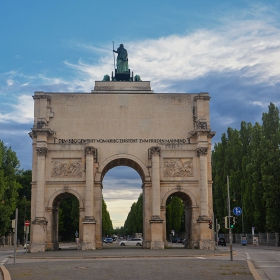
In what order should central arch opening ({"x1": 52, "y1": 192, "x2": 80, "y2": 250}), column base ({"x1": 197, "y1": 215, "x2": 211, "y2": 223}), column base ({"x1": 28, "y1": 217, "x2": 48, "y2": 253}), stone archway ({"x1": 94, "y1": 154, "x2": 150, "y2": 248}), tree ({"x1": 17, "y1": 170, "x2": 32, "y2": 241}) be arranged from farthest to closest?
central arch opening ({"x1": 52, "y1": 192, "x2": 80, "y2": 250}) → tree ({"x1": 17, "y1": 170, "x2": 32, "y2": 241}) → stone archway ({"x1": 94, "y1": 154, "x2": 150, "y2": 248}) → column base ({"x1": 197, "y1": 215, "x2": 211, "y2": 223}) → column base ({"x1": 28, "y1": 217, "x2": 48, "y2": 253})

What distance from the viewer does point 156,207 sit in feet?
148

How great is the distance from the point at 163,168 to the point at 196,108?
6.70 metres

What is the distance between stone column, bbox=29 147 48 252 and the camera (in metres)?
43.7

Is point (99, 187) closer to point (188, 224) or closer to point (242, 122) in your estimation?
point (188, 224)

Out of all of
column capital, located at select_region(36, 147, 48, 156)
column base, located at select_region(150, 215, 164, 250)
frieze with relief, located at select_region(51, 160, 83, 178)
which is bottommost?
column base, located at select_region(150, 215, 164, 250)

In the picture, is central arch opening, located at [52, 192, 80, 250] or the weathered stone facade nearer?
the weathered stone facade

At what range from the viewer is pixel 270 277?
18.9m

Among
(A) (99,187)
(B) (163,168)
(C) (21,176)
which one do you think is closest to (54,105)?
(A) (99,187)

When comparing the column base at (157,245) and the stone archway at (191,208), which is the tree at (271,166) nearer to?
the stone archway at (191,208)

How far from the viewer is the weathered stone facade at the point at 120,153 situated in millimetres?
45125

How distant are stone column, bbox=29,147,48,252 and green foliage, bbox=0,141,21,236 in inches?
716

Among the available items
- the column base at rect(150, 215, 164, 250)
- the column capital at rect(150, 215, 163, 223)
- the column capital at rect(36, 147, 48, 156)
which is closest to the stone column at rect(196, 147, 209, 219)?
the column capital at rect(150, 215, 163, 223)

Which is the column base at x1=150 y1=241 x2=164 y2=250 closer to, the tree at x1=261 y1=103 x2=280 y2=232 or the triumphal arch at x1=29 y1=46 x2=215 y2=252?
the triumphal arch at x1=29 y1=46 x2=215 y2=252

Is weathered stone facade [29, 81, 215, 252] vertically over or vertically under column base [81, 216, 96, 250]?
over
